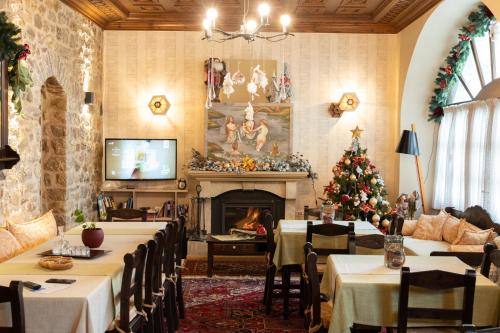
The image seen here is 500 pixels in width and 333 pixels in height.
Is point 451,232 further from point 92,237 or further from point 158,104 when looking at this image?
point 158,104

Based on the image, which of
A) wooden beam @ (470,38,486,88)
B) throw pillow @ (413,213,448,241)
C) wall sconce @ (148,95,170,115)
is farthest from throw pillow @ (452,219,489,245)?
wall sconce @ (148,95,170,115)

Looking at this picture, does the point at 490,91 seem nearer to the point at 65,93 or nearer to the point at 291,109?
the point at 291,109

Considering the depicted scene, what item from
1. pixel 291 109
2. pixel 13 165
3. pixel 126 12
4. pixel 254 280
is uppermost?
pixel 126 12

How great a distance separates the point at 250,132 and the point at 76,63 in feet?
9.53

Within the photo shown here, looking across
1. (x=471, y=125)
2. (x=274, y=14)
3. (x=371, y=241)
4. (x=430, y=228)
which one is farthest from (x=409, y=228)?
(x=274, y=14)

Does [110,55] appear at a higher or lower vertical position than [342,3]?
lower

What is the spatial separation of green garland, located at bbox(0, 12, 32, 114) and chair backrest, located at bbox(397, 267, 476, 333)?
3878 millimetres

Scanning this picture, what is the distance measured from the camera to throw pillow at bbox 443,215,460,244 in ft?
23.5

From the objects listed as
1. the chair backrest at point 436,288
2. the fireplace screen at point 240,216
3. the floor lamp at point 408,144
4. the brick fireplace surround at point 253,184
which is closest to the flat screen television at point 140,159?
the brick fireplace surround at point 253,184

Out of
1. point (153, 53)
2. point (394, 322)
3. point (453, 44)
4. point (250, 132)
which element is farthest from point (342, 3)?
point (394, 322)

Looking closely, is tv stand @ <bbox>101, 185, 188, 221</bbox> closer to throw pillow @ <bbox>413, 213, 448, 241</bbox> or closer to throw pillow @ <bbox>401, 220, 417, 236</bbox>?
throw pillow @ <bbox>401, 220, 417, 236</bbox>

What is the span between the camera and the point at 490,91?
739 cm

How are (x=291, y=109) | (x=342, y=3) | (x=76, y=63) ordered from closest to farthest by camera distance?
(x=76, y=63), (x=342, y=3), (x=291, y=109)

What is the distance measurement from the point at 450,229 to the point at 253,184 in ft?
10.5
